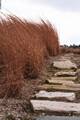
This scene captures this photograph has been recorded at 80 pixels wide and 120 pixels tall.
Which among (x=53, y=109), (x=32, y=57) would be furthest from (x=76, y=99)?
(x=32, y=57)

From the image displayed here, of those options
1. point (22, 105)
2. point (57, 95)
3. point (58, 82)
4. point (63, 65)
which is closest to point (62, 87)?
point (58, 82)

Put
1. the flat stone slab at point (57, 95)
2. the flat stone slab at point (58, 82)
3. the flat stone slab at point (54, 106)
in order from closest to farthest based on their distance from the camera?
the flat stone slab at point (54, 106), the flat stone slab at point (57, 95), the flat stone slab at point (58, 82)

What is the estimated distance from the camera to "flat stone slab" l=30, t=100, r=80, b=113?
3484 mm

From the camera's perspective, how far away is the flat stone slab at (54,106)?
3.48 metres

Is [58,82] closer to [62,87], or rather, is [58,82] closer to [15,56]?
[62,87]

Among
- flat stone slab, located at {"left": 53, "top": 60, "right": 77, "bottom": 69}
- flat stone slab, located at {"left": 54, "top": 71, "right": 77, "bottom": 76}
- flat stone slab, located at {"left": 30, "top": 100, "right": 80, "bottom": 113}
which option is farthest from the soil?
flat stone slab, located at {"left": 53, "top": 60, "right": 77, "bottom": 69}

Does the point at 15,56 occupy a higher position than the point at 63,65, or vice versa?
the point at 15,56

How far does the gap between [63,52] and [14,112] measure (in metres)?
4.51

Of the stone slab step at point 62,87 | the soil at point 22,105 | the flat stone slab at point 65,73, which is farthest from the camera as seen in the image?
the flat stone slab at point 65,73

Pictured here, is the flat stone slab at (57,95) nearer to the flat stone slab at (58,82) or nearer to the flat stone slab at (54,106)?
the flat stone slab at (54,106)

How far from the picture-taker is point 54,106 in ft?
11.7

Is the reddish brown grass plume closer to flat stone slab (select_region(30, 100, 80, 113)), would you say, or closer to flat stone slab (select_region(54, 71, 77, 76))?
flat stone slab (select_region(54, 71, 77, 76))

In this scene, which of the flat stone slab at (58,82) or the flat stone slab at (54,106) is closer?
the flat stone slab at (54,106)

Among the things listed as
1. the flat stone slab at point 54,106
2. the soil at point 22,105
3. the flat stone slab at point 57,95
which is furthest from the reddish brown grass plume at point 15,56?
the flat stone slab at point 54,106
